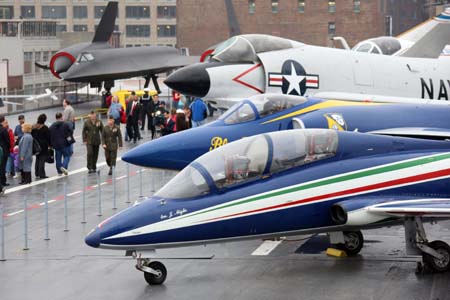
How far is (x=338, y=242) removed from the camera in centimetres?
1644

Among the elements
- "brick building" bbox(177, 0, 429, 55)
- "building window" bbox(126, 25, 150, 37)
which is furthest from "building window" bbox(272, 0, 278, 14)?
"building window" bbox(126, 25, 150, 37)

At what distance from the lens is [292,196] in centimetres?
1538

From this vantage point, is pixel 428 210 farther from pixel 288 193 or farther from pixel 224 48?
pixel 224 48

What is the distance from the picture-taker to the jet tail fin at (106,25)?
5969 centimetres

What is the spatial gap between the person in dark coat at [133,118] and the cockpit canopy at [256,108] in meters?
16.6

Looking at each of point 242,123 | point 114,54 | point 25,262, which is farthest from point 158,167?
point 114,54

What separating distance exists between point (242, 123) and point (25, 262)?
478 centimetres

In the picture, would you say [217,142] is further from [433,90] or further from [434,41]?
[434,41]

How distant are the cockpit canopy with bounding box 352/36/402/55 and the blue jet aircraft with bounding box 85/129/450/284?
23907mm

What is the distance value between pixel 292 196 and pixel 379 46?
27.5 m

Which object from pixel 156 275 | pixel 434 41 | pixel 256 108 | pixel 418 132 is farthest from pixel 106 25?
pixel 156 275

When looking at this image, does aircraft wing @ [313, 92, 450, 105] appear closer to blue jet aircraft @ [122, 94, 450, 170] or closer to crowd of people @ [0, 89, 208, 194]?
blue jet aircraft @ [122, 94, 450, 170]

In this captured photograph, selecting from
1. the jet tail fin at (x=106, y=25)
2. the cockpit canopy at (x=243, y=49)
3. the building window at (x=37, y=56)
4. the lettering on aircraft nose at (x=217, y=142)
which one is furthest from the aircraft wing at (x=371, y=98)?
the building window at (x=37, y=56)

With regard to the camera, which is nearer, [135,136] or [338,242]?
[338,242]
